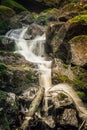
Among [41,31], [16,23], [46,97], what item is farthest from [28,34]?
[46,97]

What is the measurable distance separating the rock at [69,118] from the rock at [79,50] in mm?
3979

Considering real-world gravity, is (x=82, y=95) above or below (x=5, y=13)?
below

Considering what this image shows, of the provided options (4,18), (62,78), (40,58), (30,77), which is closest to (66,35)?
(40,58)

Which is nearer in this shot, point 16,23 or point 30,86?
point 30,86

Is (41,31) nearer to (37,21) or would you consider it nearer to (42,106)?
(37,21)

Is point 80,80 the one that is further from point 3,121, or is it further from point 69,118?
point 3,121

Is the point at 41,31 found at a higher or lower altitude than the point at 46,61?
higher

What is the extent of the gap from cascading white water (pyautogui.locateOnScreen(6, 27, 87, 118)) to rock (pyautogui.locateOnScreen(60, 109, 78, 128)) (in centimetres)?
41

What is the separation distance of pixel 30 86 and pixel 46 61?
4.56 meters

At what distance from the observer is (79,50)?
1581 cm

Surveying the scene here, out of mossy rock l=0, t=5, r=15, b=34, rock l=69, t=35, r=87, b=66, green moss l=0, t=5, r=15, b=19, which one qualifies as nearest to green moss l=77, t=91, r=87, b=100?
rock l=69, t=35, r=87, b=66

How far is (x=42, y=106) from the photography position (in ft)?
40.8

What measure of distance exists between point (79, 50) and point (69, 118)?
5.28 m

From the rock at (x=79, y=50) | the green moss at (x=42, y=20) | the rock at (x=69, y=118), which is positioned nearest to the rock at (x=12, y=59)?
the rock at (x=79, y=50)
